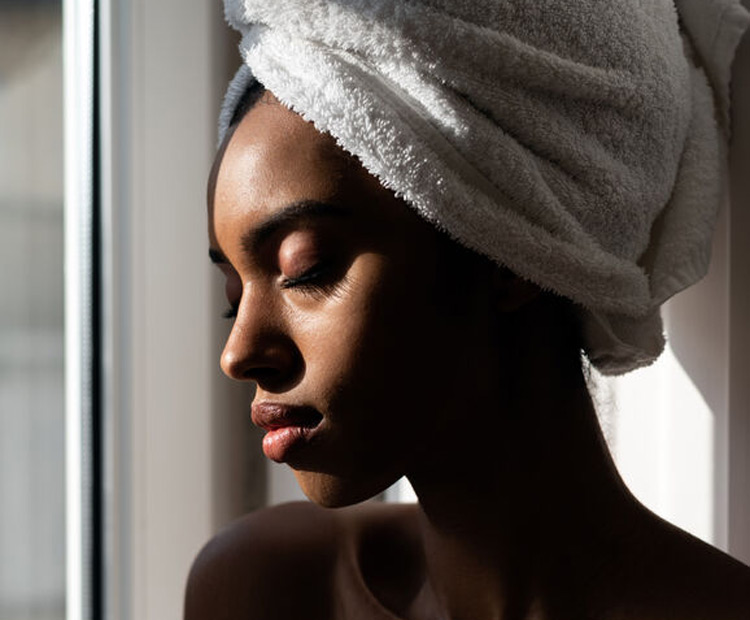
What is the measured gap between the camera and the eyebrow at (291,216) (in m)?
0.68

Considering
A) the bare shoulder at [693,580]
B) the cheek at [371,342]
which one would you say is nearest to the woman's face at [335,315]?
the cheek at [371,342]

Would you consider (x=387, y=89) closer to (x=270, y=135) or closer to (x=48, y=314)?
(x=270, y=135)

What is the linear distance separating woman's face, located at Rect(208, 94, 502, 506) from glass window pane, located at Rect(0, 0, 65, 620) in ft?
1.50

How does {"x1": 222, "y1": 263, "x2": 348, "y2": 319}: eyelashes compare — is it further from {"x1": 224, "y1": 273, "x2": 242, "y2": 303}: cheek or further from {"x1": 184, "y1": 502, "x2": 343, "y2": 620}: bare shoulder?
{"x1": 184, "y1": 502, "x2": 343, "y2": 620}: bare shoulder

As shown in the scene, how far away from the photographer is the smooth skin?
2.23 ft

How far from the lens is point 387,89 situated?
0.67 meters

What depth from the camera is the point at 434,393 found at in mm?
697

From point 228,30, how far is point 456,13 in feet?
A: 1.81

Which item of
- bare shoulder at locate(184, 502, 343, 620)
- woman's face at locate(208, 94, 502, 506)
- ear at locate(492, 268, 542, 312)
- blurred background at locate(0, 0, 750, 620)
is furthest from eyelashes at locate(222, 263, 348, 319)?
blurred background at locate(0, 0, 750, 620)

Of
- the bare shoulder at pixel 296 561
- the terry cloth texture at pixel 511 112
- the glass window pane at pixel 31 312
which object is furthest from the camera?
the glass window pane at pixel 31 312

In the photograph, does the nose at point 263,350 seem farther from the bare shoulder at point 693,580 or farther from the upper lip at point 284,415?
the bare shoulder at point 693,580

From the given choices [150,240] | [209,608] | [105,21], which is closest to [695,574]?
[209,608]

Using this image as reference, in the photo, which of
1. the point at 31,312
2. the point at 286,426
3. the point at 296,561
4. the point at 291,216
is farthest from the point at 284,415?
the point at 31,312

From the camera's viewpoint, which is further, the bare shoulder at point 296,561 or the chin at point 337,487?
the bare shoulder at point 296,561
